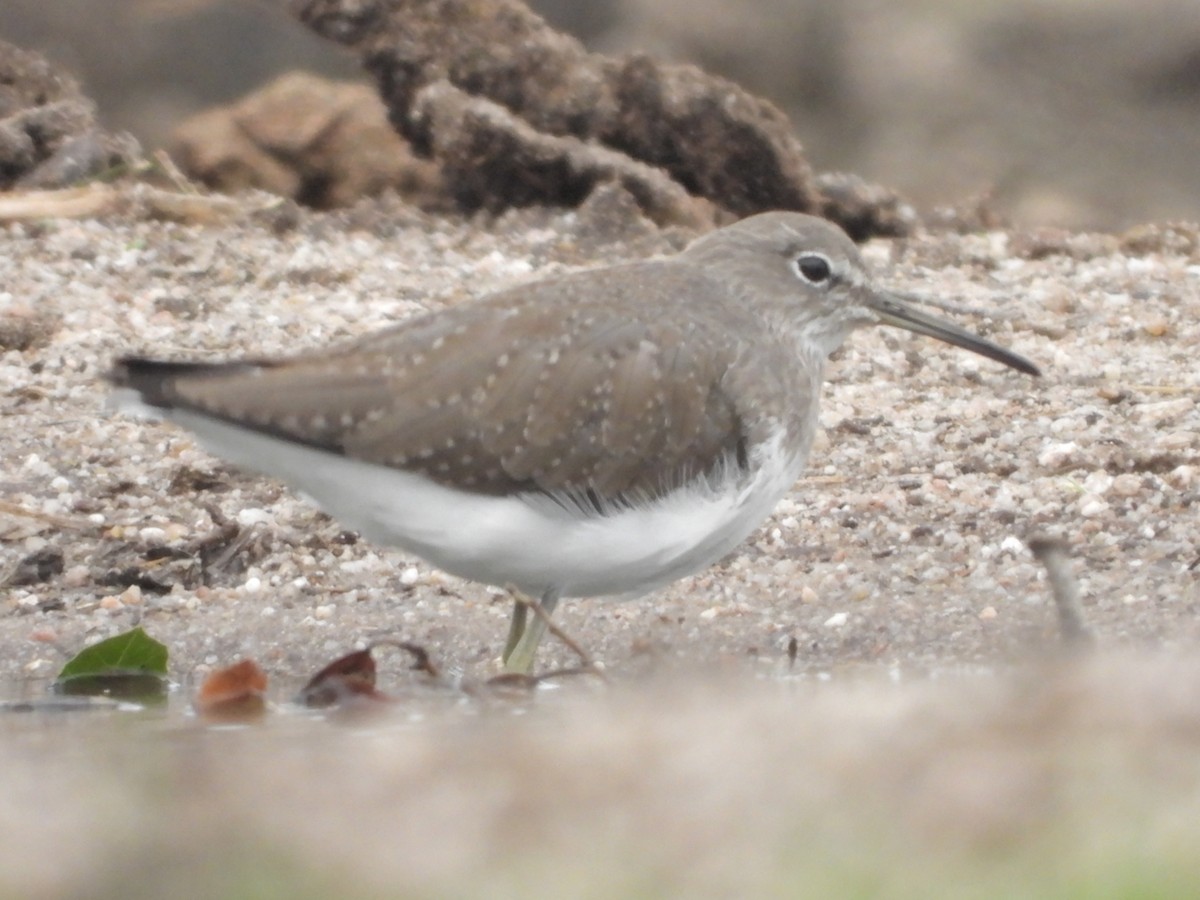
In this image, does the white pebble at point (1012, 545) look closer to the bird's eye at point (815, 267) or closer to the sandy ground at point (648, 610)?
the sandy ground at point (648, 610)

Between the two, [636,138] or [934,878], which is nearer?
[934,878]

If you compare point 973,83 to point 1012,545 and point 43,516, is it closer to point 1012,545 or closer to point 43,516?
point 1012,545

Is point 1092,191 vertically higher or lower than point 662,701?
higher

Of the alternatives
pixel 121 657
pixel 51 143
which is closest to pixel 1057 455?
pixel 121 657

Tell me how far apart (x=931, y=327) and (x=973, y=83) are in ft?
32.4

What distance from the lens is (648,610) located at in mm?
7105

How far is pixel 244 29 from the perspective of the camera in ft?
45.5

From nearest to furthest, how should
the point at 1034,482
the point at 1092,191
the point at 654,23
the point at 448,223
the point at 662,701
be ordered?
the point at 662,701 → the point at 1034,482 → the point at 448,223 → the point at 1092,191 → the point at 654,23

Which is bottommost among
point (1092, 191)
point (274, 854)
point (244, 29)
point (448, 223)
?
point (274, 854)

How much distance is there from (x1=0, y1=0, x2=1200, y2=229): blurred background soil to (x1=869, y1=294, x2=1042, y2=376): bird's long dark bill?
24.2ft

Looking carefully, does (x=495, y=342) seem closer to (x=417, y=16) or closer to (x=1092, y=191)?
(x=417, y=16)

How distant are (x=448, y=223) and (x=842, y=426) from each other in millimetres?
3172

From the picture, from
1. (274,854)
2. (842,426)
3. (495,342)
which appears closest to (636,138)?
(842,426)

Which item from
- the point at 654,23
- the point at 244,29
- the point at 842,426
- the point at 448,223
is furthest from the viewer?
the point at 654,23
